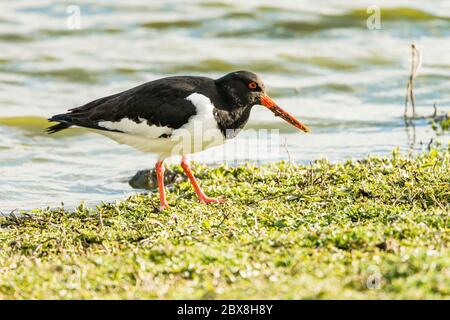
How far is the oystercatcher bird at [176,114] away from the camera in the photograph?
738cm

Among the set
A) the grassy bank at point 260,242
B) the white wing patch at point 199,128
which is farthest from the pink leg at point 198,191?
the white wing patch at point 199,128

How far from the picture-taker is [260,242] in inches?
211

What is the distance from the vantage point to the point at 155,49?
50.7 feet

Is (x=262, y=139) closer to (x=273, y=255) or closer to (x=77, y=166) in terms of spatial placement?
(x=77, y=166)

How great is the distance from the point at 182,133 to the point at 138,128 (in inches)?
18.9

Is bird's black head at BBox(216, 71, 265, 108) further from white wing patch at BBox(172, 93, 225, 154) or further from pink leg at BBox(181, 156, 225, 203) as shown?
pink leg at BBox(181, 156, 225, 203)

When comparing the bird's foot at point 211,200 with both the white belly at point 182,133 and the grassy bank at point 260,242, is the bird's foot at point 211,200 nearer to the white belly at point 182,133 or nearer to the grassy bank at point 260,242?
the grassy bank at point 260,242

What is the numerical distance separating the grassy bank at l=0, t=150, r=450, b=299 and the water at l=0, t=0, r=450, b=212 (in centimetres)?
206

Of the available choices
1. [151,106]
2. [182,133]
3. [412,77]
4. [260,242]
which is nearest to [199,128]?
[182,133]

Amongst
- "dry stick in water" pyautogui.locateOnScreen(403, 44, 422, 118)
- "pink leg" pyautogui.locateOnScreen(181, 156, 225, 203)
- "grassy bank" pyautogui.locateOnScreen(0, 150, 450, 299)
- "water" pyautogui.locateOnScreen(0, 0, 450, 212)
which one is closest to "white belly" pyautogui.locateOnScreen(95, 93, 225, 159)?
"pink leg" pyautogui.locateOnScreen(181, 156, 225, 203)

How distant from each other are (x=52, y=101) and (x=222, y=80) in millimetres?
6005

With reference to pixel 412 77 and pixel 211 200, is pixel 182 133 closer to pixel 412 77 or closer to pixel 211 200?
pixel 211 200

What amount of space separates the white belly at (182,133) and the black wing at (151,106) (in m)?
0.05
